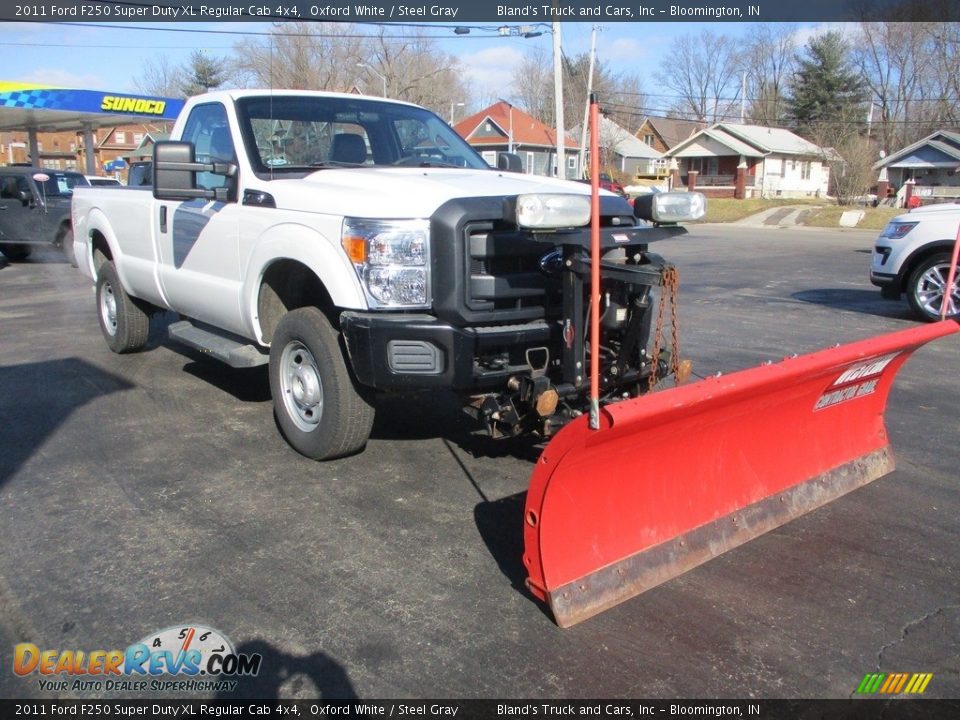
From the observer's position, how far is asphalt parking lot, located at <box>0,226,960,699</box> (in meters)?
3.07

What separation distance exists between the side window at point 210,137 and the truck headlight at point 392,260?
1752 millimetres

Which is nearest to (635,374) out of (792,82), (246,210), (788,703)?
(788,703)

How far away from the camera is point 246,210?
17.3ft

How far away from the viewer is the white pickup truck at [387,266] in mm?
4215

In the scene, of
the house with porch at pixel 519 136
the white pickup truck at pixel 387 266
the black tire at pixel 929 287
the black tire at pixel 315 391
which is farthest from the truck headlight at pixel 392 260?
the house with porch at pixel 519 136

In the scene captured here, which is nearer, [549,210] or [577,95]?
[549,210]

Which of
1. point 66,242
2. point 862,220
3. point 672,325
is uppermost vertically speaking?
point 672,325

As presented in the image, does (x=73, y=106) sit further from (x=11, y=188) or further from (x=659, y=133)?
(x=659, y=133)

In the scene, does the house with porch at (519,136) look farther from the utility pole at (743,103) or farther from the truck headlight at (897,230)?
the truck headlight at (897,230)

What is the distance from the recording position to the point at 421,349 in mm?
4262

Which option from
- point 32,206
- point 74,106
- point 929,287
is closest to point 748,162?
point 74,106

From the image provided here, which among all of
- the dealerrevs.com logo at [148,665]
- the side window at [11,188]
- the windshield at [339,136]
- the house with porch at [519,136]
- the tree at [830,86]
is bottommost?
the dealerrevs.com logo at [148,665]

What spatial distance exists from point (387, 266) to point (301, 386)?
1.19m

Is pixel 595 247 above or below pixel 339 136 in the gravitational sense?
below
